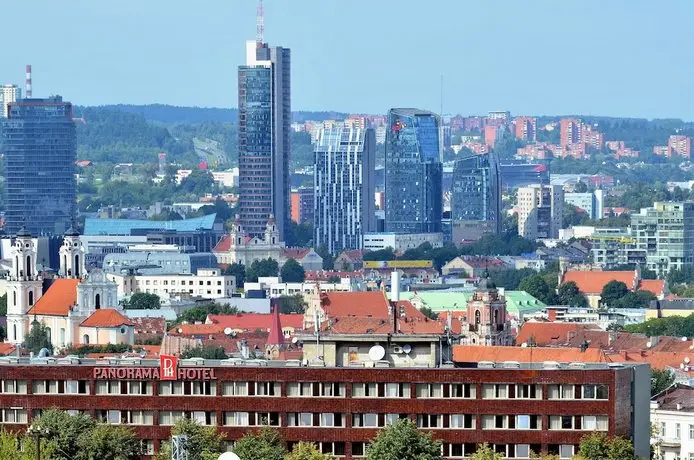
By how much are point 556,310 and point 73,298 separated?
94.6 feet

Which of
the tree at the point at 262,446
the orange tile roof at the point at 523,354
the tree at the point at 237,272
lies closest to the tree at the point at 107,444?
the tree at the point at 262,446

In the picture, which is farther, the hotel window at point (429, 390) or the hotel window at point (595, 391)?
the hotel window at point (429, 390)

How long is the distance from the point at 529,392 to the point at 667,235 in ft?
418

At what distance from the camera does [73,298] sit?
116 metres

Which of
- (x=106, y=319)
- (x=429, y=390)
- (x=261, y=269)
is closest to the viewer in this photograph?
(x=429, y=390)

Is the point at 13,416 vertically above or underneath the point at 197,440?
above

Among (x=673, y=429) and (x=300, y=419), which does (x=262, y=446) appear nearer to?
(x=300, y=419)

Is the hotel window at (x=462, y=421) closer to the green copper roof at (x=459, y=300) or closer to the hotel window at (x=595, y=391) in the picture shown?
the hotel window at (x=595, y=391)

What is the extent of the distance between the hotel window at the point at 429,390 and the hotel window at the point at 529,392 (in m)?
1.63

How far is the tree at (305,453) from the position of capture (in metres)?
56.3

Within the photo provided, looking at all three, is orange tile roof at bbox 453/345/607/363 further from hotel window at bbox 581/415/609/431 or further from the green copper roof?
the green copper roof

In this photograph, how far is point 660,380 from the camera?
7888 centimetres

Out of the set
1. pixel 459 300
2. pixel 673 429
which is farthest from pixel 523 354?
pixel 459 300

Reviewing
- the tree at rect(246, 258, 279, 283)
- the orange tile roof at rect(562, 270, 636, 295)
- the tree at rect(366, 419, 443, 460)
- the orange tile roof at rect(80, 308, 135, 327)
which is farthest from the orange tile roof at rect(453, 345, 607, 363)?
the tree at rect(246, 258, 279, 283)
